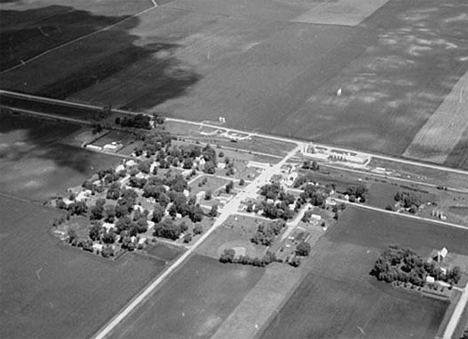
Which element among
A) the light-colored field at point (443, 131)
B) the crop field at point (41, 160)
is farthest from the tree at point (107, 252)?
the light-colored field at point (443, 131)

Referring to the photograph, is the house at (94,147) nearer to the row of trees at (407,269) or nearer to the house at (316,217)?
the house at (316,217)

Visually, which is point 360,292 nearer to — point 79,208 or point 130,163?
point 79,208

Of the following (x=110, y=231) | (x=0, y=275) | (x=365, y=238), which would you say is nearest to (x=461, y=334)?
(x=365, y=238)

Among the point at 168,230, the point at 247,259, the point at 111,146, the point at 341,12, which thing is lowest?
the point at 111,146

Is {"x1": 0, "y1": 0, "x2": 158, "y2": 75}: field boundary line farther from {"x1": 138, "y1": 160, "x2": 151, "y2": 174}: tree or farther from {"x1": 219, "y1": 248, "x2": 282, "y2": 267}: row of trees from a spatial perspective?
{"x1": 219, "y1": 248, "x2": 282, "y2": 267}: row of trees

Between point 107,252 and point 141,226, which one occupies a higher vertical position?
point 141,226

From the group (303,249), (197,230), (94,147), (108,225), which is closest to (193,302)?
(197,230)
